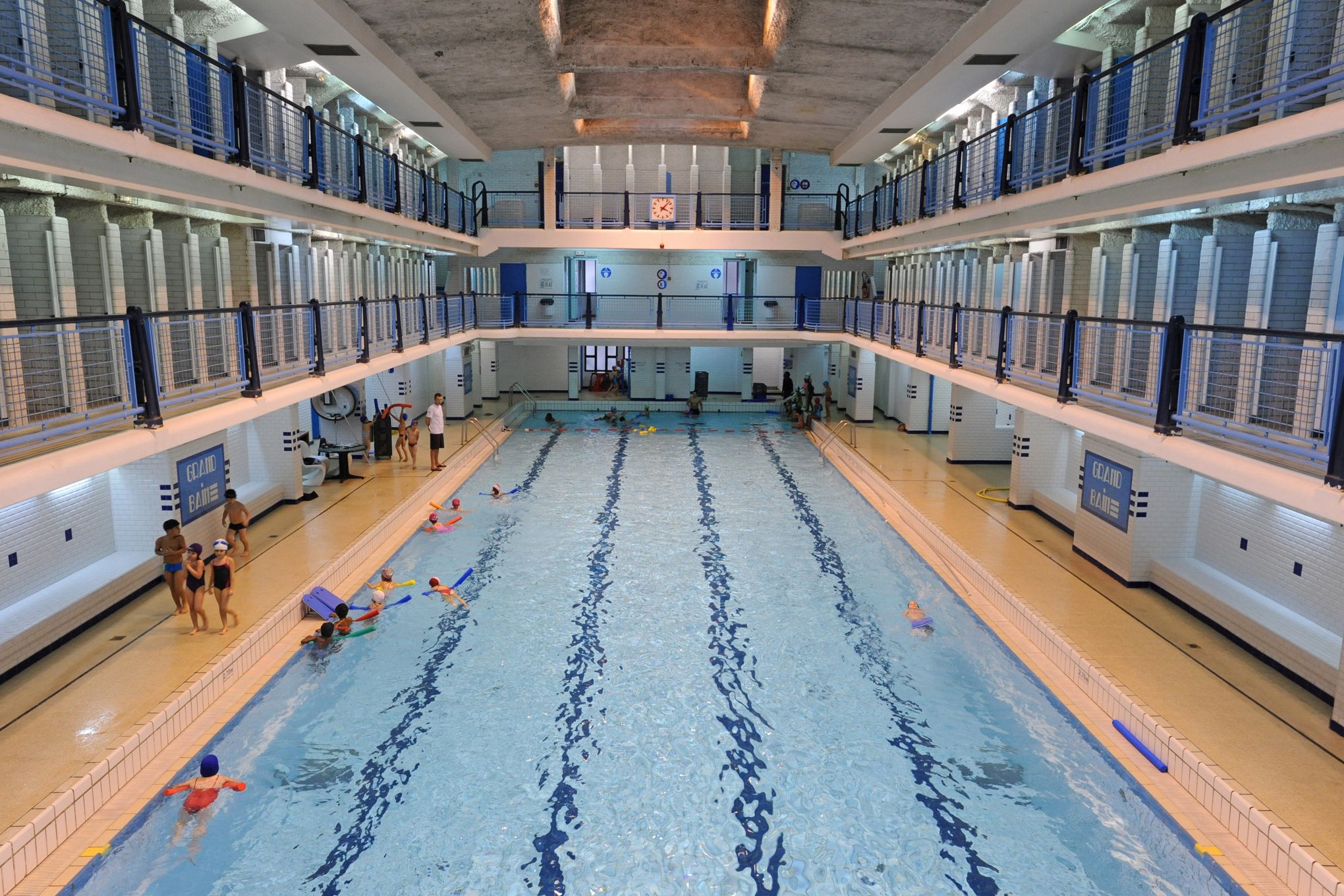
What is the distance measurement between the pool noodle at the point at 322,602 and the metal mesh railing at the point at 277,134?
459 centimetres

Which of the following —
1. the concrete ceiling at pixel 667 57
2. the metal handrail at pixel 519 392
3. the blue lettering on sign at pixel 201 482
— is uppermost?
the concrete ceiling at pixel 667 57

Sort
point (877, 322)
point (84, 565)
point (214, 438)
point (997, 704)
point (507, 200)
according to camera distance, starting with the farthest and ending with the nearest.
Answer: point (507, 200) → point (877, 322) → point (214, 438) → point (84, 565) → point (997, 704)

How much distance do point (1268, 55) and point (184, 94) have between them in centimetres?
1101

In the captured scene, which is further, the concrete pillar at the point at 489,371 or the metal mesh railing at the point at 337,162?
the concrete pillar at the point at 489,371

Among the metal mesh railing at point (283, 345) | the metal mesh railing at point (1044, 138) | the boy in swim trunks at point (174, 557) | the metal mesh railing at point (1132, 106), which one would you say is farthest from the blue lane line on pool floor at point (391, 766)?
the metal mesh railing at point (1044, 138)

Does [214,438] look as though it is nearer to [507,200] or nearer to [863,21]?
[863,21]

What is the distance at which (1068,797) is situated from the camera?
634cm

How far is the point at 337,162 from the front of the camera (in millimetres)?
13539

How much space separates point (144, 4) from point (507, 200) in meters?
16.3

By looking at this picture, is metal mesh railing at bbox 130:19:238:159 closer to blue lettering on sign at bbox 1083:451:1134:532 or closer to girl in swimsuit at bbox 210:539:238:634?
girl in swimsuit at bbox 210:539:238:634

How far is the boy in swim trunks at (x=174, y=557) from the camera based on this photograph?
853 centimetres

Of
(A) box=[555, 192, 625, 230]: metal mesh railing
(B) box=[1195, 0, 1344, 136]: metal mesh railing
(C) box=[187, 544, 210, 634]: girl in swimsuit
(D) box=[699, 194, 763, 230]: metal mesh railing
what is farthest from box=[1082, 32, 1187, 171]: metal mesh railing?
(A) box=[555, 192, 625, 230]: metal mesh railing

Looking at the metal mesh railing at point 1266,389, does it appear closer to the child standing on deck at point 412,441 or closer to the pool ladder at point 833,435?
the pool ladder at point 833,435

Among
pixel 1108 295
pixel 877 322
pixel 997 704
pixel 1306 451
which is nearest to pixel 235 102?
pixel 997 704
